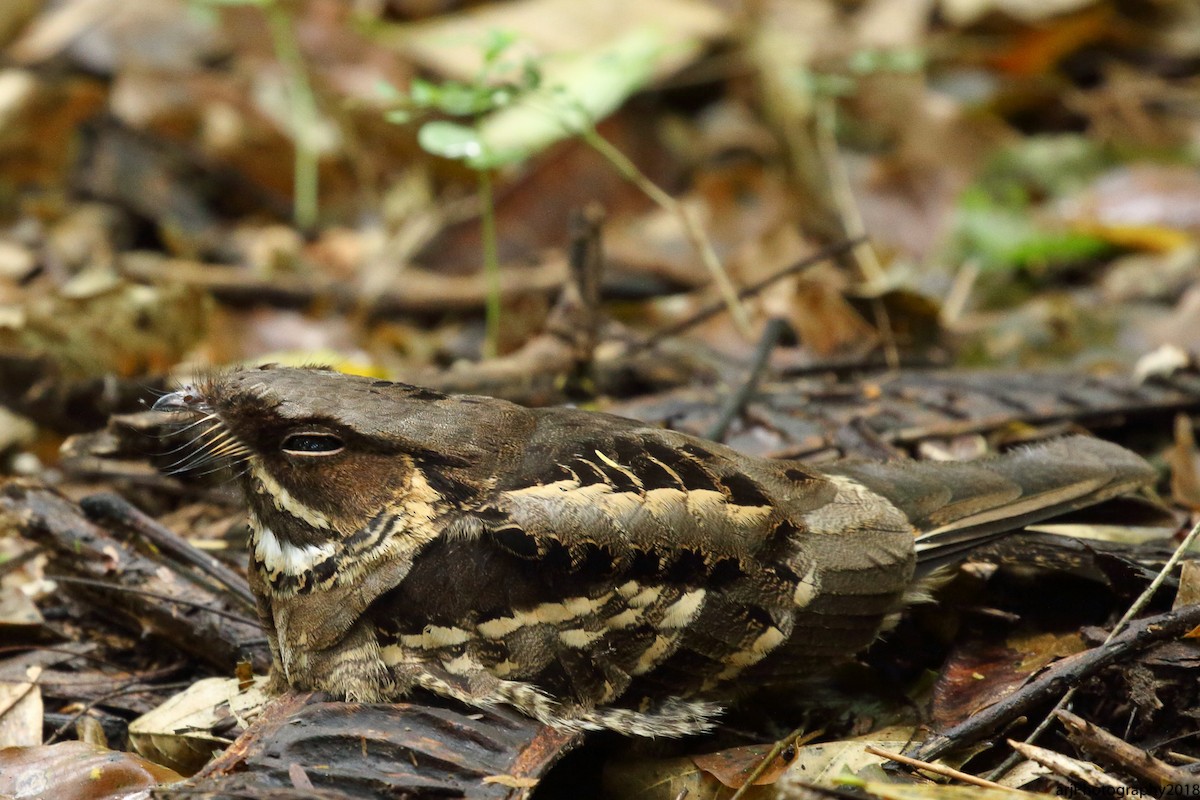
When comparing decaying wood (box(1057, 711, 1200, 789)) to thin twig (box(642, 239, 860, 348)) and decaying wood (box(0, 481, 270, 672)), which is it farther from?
thin twig (box(642, 239, 860, 348))

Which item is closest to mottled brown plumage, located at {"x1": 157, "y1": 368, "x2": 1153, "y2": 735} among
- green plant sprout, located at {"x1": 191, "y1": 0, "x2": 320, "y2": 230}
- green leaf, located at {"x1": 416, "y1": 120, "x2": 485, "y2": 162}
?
green leaf, located at {"x1": 416, "y1": 120, "x2": 485, "y2": 162}

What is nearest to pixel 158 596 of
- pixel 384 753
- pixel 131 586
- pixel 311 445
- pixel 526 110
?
pixel 131 586

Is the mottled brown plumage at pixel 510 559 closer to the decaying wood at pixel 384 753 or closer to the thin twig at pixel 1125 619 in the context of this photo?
the decaying wood at pixel 384 753

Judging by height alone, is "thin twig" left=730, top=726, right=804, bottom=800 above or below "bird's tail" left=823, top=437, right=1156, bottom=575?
below

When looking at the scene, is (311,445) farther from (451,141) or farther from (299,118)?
(299,118)

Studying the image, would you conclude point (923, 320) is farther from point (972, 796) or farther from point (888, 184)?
point (972, 796)

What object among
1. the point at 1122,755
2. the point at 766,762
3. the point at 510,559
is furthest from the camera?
the point at 766,762

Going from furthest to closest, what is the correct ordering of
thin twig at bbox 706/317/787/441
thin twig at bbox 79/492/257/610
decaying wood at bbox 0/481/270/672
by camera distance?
thin twig at bbox 706/317/787/441 < thin twig at bbox 79/492/257/610 < decaying wood at bbox 0/481/270/672

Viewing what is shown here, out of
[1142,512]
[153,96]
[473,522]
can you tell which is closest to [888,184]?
[1142,512]

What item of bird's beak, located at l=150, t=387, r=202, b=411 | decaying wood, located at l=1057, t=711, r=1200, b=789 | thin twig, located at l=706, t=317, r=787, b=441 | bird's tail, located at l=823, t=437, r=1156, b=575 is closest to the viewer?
Result: decaying wood, located at l=1057, t=711, r=1200, b=789
